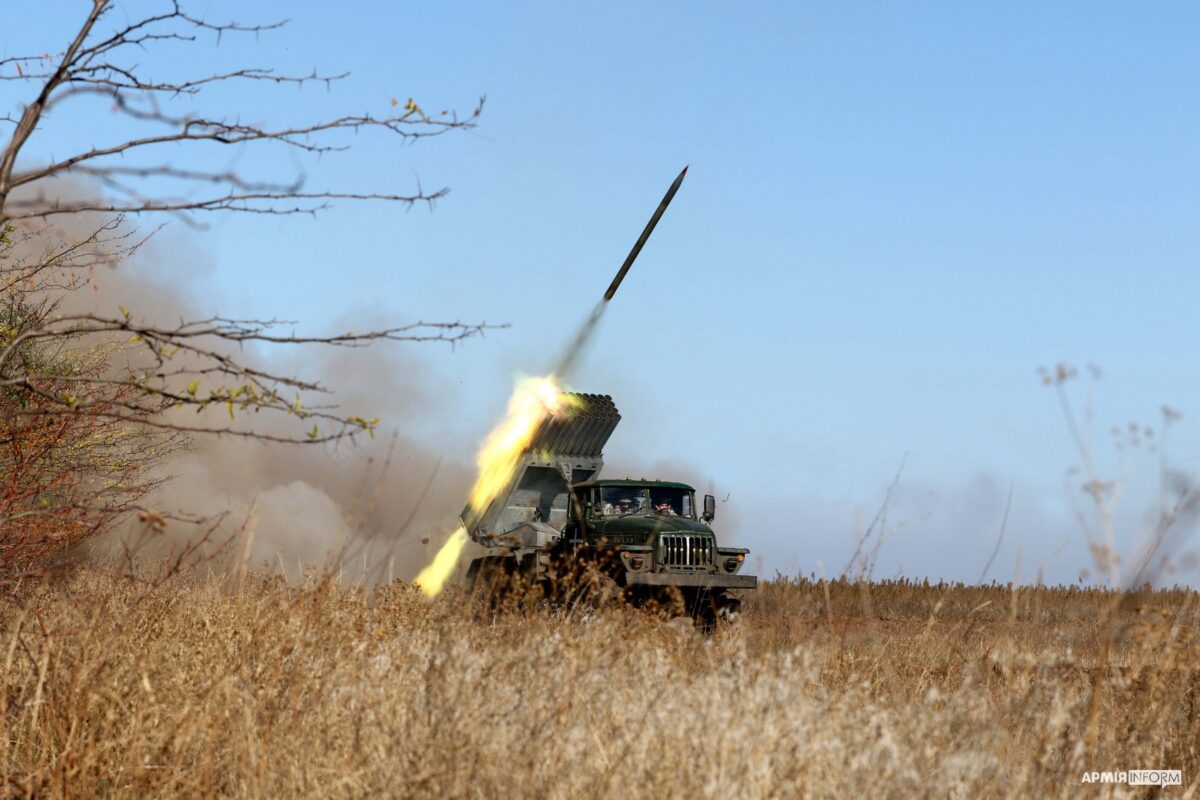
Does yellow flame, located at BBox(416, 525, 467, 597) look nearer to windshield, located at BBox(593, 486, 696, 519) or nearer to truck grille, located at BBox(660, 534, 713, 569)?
windshield, located at BBox(593, 486, 696, 519)

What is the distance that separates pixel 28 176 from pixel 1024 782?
4.99 meters

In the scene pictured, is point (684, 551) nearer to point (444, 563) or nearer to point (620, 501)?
point (620, 501)

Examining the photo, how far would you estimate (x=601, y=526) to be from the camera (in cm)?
1573

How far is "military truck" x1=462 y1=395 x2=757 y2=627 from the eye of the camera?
48.4 feet

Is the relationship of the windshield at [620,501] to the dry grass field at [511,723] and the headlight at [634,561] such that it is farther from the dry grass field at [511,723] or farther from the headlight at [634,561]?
the dry grass field at [511,723]

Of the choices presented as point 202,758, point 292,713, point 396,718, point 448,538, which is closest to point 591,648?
point 396,718

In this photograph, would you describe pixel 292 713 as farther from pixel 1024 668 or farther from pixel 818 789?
pixel 1024 668

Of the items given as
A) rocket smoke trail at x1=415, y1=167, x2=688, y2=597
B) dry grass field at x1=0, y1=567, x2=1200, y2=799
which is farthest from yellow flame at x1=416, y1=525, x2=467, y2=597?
dry grass field at x1=0, y1=567, x2=1200, y2=799

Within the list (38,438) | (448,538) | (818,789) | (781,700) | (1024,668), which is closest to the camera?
(818,789)

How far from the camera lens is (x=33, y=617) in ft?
28.0

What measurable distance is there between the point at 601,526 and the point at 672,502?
3.73ft

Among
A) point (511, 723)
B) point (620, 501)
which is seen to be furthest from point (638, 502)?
point (511, 723)

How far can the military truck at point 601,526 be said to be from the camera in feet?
48.4

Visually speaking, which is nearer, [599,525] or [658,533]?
[658,533]
